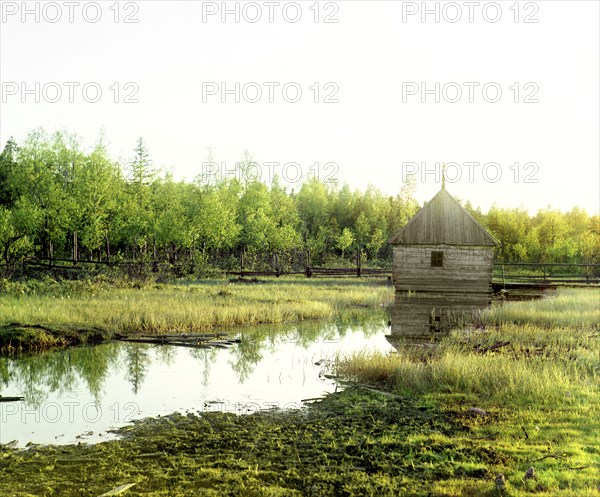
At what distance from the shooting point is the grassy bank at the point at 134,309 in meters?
20.6

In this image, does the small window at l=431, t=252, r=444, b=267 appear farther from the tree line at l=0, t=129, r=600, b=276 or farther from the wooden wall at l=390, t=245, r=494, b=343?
the tree line at l=0, t=129, r=600, b=276

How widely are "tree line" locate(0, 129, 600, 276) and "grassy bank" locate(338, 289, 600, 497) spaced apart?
30982 mm

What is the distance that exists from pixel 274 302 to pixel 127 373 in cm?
1522

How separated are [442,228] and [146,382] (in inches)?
1018

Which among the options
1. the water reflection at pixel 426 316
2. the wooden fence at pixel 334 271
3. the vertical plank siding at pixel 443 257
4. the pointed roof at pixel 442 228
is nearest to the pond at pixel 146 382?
the water reflection at pixel 426 316

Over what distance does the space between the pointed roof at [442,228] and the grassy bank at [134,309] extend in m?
4.38

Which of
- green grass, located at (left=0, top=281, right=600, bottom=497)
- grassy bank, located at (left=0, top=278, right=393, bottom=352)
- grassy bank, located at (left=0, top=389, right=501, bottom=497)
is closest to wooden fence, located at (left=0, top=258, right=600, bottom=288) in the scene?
grassy bank, located at (left=0, top=278, right=393, bottom=352)

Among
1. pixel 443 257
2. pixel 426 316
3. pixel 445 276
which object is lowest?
pixel 426 316

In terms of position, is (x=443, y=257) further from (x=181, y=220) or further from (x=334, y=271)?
(x=181, y=220)

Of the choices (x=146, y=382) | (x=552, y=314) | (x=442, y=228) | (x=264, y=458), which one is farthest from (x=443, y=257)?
(x=264, y=458)

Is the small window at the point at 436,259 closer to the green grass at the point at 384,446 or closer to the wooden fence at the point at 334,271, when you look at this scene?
the wooden fence at the point at 334,271

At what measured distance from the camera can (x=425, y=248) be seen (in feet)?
123

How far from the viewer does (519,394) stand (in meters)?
12.3

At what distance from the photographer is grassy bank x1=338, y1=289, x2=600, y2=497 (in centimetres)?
799
